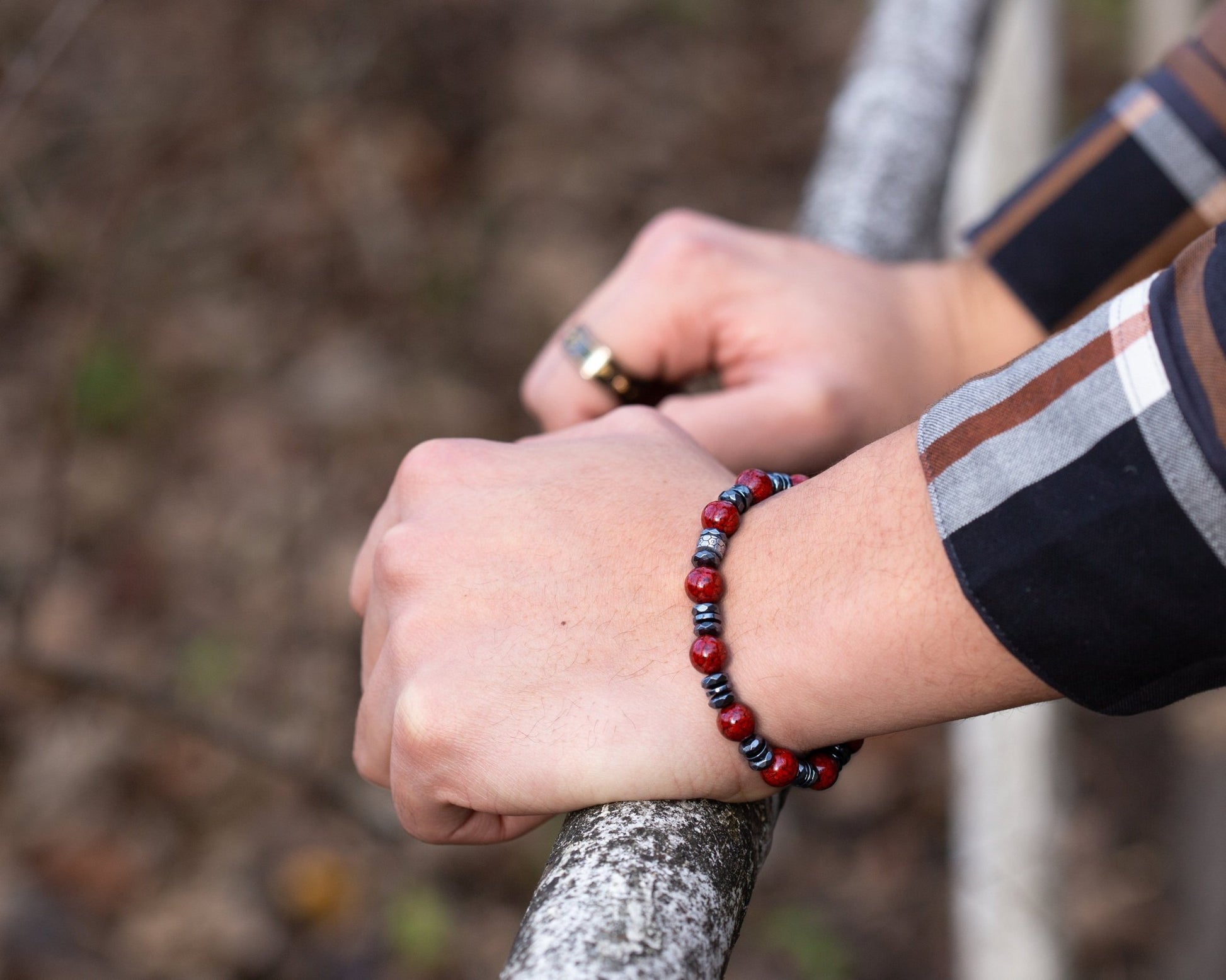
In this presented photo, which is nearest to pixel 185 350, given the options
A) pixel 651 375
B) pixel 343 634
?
pixel 343 634

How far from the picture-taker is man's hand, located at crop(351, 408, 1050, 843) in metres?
0.82

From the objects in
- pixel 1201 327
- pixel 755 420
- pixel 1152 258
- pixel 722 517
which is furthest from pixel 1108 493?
pixel 1152 258

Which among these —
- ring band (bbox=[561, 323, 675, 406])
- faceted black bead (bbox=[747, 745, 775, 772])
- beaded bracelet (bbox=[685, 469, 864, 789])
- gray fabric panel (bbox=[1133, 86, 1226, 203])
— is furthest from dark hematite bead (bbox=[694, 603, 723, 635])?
gray fabric panel (bbox=[1133, 86, 1226, 203])

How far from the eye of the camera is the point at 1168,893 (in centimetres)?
317

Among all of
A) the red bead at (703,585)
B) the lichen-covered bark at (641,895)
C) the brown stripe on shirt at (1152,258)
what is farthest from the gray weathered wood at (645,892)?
the brown stripe on shirt at (1152,258)

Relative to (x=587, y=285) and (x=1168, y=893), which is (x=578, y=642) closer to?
(x=1168, y=893)

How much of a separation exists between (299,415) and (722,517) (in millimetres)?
3011

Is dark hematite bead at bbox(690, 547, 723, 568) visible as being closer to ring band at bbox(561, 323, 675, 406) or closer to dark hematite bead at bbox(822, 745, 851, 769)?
dark hematite bead at bbox(822, 745, 851, 769)

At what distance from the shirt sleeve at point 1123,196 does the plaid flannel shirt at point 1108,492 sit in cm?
67

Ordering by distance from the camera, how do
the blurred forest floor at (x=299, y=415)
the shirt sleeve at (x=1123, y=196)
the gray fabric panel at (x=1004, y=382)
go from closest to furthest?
the gray fabric panel at (x=1004, y=382) → the shirt sleeve at (x=1123, y=196) → the blurred forest floor at (x=299, y=415)

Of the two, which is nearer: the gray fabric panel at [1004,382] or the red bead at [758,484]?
the gray fabric panel at [1004,382]

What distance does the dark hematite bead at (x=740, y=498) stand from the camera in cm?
94

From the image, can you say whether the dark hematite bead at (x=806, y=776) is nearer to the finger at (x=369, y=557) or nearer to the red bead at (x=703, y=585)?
the red bead at (x=703, y=585)

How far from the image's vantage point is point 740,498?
946 millimetres
